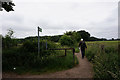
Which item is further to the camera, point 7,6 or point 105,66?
point 7,6

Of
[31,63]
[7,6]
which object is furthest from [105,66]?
[7,6]

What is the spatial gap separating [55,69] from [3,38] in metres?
5.74

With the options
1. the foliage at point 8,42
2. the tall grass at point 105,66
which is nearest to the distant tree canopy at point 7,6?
the foliage at point 8,42

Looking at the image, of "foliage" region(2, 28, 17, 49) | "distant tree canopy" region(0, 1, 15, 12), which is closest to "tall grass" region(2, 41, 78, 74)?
"foliage" region(2, 28, 17, 49)

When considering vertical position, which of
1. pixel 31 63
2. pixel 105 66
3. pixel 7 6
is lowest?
pixel 31 63

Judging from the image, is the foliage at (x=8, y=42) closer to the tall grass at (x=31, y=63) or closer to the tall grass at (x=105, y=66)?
the tall grass at (x=31, y=63)

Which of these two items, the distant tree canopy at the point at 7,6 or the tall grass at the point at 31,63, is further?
the distant tree canopy at the point at 7,6

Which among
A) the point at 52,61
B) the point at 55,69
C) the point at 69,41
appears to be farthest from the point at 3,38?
the point at 69,41

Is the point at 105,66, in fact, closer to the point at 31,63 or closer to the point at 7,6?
the point at 31,63

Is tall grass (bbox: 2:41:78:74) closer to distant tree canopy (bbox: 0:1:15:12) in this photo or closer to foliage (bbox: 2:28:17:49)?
foliage (bbox: 2:28:17:49)

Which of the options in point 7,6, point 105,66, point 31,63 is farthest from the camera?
point 7,6

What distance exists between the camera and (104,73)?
11.3 feet

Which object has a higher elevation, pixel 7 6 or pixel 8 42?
pixel 7 6

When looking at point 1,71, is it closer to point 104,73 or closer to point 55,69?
point 55,69
